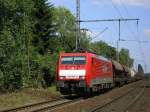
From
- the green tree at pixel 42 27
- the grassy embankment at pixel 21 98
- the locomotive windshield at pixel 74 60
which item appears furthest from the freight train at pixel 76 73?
the green tree at pixel 42 27

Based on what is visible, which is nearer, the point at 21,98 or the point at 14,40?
the point at 21,98

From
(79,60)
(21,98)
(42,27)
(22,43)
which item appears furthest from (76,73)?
(42,27)

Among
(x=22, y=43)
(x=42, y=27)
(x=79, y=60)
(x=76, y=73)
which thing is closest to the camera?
(x=76, y=73)

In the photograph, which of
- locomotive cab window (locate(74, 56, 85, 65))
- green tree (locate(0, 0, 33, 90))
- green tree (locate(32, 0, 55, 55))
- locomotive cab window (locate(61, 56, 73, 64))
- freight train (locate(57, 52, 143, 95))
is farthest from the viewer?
green tree (locate(32, 0, 55, 55))

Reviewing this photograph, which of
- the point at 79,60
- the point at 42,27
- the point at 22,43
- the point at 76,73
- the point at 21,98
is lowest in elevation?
the point at 21,98

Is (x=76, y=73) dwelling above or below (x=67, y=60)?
below

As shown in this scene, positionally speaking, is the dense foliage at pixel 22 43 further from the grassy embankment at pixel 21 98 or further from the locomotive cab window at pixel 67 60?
the locomotive cab window at pixel 67 60

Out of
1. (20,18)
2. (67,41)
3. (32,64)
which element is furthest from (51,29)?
(67,41)

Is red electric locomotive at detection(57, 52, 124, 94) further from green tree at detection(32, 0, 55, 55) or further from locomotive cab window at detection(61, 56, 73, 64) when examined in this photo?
green tree at detection(32, 0, 55, 55)

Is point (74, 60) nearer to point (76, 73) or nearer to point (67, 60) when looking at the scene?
point (67, 60)

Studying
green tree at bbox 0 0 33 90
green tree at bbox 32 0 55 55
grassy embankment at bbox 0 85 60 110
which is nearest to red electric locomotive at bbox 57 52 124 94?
grassy embankment at bbox 0 85 60 110

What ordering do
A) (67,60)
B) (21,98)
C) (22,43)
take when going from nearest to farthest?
(21,98), (67,60), (22,43)

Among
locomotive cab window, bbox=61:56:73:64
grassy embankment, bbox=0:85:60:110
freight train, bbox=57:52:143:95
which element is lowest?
grassy embankment, bbox=0:85:60:110

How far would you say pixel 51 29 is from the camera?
4956 centimetres
